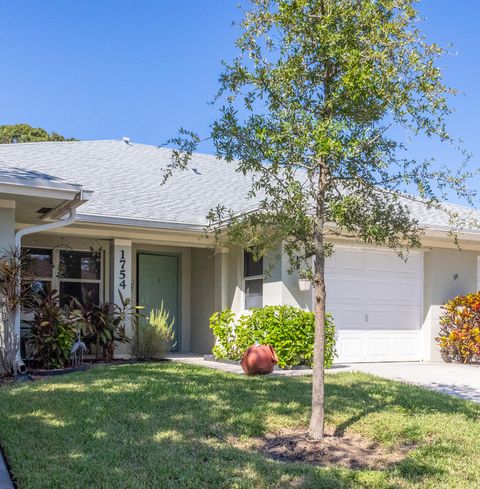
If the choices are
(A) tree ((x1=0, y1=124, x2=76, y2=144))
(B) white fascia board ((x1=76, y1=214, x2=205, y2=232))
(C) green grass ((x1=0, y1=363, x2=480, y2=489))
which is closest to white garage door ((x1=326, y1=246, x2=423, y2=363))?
(B) white fascia board ((x1=76, y1=214, x2=205, y2=232))

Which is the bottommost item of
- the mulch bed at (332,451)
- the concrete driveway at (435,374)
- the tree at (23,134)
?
the concrete driveway at (435,374)

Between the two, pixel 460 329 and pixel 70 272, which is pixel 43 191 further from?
pixel 460 329

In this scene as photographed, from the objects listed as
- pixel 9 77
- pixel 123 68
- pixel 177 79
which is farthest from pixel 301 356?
pixel 9 77

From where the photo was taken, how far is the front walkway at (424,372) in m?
8.64

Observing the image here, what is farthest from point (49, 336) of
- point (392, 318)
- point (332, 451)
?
point (392, 318)

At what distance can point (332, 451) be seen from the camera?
517 cm

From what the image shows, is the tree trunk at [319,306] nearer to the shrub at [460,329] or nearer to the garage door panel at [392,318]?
the garage door panel at [392,318]

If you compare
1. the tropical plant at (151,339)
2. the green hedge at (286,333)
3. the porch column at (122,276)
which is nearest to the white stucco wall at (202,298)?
the tropical plant at (151,339)

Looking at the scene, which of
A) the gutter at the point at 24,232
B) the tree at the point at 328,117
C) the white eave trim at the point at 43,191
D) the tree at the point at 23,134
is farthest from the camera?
the tree at the point at 23,134

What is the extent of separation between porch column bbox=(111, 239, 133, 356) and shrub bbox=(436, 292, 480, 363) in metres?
6.50

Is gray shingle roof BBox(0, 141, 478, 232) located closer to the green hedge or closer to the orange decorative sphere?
the green hedge

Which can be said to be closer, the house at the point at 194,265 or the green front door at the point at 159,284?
the house at the point at 194,265

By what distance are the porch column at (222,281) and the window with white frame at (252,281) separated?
1.96ft

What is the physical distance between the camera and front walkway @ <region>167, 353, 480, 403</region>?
28.3 ft
